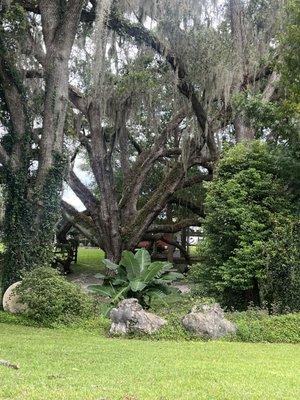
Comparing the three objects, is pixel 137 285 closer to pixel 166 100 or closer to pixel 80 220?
pixel 166 100

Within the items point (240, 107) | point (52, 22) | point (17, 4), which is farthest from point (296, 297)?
point (17, 4)

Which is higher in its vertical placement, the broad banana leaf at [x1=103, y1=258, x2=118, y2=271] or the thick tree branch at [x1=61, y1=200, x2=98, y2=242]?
the thick tree branch at [x1=61, y1=200, x2=98, y2=242]

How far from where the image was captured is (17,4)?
11906 millimetres

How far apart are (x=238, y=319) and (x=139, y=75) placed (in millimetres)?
8538

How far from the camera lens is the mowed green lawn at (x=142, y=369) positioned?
14.1 ft

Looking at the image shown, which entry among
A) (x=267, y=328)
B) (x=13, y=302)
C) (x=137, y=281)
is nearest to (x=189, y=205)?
(x=137, y=281)

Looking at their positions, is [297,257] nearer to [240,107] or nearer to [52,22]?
[240,107]

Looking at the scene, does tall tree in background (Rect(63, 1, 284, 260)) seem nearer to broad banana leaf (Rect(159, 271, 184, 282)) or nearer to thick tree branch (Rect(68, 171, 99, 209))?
thick tree branch (Rect(68, 171, 99, 209))

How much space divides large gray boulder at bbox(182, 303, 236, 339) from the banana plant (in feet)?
6.27

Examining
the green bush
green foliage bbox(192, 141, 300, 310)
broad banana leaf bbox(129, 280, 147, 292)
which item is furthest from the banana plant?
green foliage bbox(192, 141, 300, 310)

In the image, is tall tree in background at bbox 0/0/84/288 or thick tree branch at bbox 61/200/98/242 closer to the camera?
tall tree in background at bbox 0/0/84/288

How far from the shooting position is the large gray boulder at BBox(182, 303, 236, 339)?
848 cm

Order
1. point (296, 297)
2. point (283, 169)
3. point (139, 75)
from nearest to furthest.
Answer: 1. point (296, 297)
2. point (283, 169)
3. point (139, 75)

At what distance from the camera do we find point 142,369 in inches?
212
